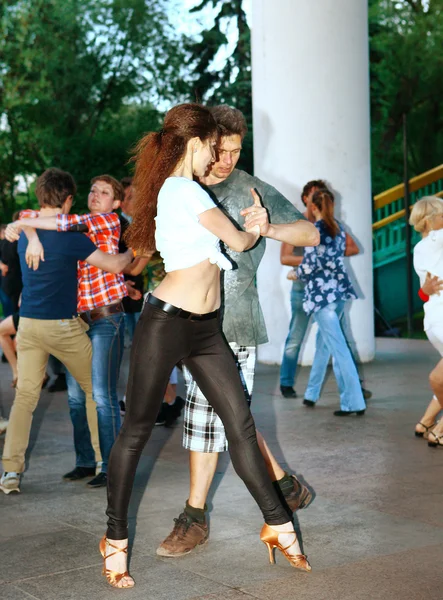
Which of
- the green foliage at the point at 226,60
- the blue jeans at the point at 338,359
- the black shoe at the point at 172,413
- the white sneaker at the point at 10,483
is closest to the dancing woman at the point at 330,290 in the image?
the blue jeans at the point at 338,359

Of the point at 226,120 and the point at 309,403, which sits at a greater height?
the point at 226,120

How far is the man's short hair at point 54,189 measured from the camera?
6242 millimetres

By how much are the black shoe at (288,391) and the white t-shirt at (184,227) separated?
5.50 meters

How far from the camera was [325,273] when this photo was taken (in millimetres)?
8789

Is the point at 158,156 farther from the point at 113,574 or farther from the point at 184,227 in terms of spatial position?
the point at 113,574

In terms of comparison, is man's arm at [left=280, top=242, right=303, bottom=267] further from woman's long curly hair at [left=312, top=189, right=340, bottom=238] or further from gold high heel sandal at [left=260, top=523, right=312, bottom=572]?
gold high heel sandal at [left=260, top=523, right=312, bottom=572]

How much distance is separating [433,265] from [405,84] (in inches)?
761

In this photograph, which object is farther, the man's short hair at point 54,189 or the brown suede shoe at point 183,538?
the man's short hair at point 54,189

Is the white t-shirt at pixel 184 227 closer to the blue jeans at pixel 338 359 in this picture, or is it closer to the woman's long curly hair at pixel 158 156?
the woman's long curly hair at pixel 158 156

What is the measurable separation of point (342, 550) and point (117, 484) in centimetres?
114

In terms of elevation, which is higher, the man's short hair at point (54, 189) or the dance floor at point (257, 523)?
the man's short hair at point (54, 189)

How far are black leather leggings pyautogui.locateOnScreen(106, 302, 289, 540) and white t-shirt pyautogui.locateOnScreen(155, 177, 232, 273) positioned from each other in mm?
252

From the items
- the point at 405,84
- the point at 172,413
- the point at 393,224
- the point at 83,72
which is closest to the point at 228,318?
the point at 172,413

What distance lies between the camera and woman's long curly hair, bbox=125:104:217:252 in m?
4.38
